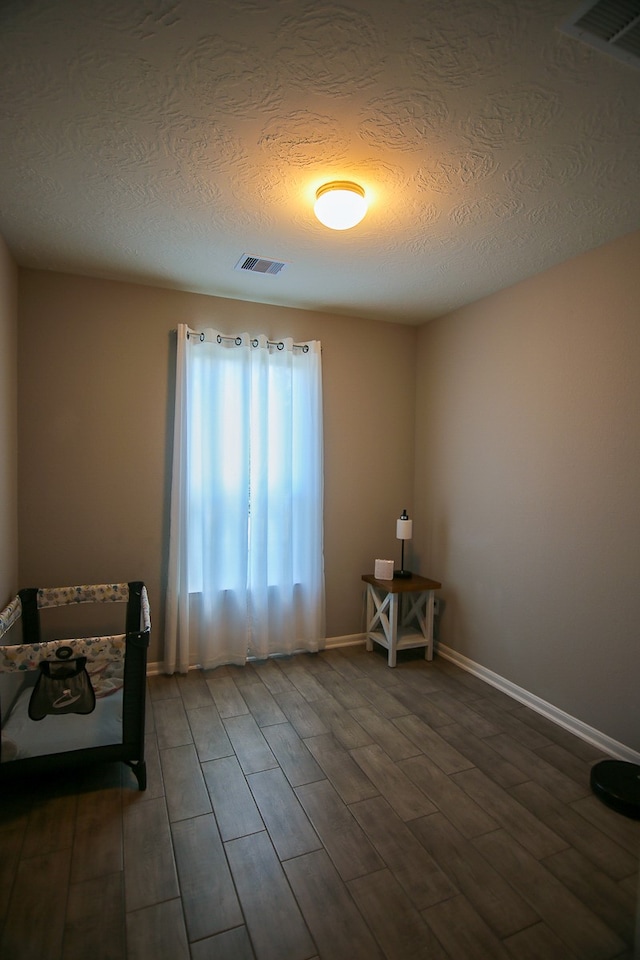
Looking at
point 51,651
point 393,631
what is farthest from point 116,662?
point 393,631

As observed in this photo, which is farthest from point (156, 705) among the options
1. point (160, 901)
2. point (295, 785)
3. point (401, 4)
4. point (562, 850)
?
point (401, 4)

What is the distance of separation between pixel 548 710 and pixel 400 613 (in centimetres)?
130

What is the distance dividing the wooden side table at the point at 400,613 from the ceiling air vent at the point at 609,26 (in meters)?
2.89

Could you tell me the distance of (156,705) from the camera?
2.92 m

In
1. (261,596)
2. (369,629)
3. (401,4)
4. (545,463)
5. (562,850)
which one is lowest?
(562,850)

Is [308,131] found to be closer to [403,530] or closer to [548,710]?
[403,530]

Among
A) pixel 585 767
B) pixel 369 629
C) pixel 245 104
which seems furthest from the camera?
pixel 369 629

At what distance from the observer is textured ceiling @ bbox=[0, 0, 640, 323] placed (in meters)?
1.31

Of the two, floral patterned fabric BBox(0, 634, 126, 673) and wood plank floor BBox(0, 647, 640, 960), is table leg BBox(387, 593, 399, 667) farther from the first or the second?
floral patterned fabric BBox(0, 634, 126, 673)

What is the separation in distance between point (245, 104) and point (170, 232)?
1.06 meters

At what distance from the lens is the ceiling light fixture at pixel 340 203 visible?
202cm

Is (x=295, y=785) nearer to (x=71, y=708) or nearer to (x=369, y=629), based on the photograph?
(x=71, y=708)

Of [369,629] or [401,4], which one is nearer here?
[401,4]

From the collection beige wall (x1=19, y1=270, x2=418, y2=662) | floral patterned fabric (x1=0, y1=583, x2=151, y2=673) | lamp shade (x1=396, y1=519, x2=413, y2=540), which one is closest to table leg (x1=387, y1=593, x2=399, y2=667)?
lamp shade (x1=396, y1=519, x2=413, y2=540)
